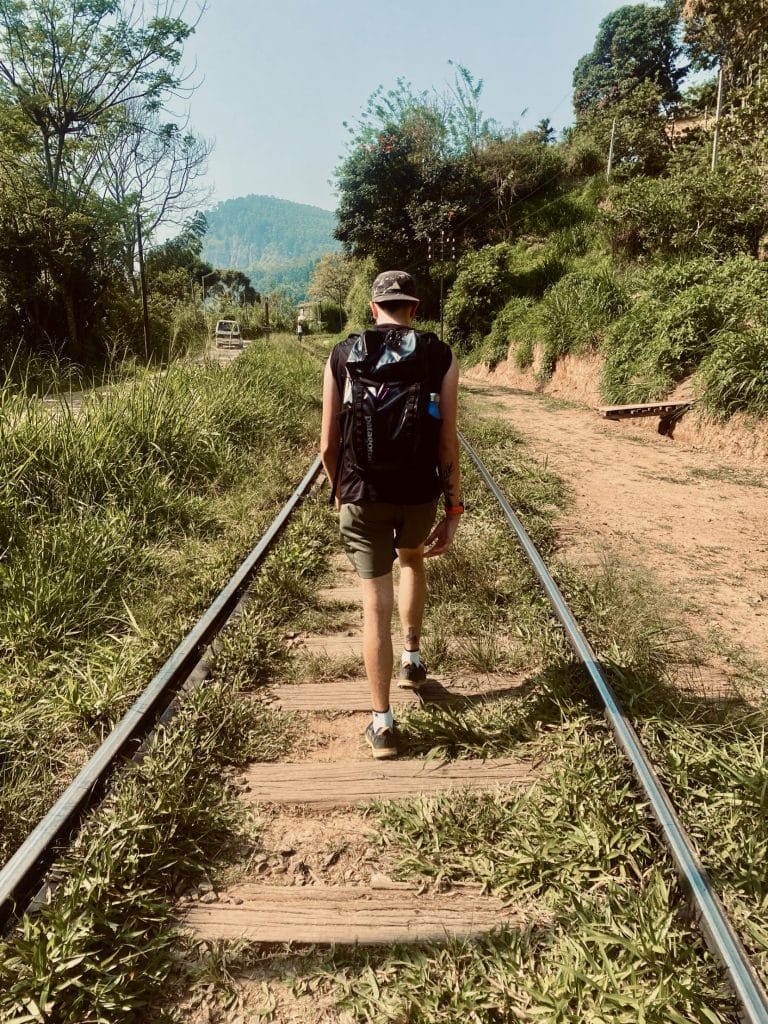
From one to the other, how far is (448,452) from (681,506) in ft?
13.6

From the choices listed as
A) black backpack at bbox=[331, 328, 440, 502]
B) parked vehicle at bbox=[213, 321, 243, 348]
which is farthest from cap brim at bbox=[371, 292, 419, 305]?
parked vehicle at bbox=[213, 321, 243, 348]

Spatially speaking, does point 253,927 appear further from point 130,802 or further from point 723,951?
point 723,951

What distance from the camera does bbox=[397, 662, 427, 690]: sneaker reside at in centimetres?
288

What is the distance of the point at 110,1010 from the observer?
59.4 inches

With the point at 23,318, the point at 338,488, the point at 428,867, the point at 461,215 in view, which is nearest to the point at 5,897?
the point at 428,867

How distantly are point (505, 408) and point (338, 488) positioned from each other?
10.1 m

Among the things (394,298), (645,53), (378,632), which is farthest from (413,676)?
(645,53)

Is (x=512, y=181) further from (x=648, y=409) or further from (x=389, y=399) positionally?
(x=389, y=399)

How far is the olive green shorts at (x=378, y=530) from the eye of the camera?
2375 mm

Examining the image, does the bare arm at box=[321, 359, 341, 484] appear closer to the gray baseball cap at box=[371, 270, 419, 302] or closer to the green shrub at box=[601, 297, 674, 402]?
the gray baseball cap at box=[371, 270, 419, 302]

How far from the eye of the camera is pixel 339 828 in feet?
6.98

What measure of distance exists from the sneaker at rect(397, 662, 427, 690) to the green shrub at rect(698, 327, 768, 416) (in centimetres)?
634

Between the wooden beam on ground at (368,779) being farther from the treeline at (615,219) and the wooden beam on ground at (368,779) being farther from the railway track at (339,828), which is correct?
the treeline at (615,219)

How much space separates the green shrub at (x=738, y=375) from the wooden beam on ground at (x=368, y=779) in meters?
6.66
